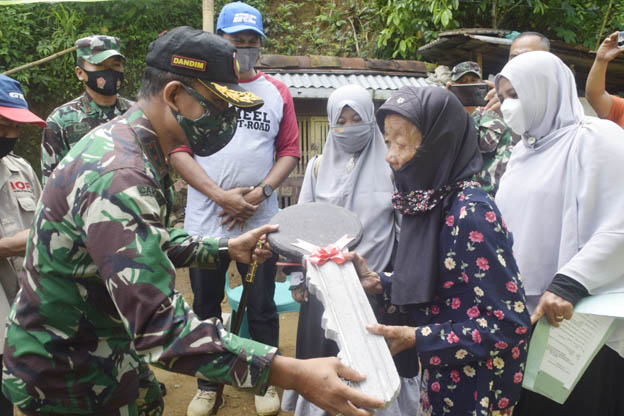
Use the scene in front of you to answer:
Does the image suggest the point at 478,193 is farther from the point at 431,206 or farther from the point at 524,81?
the point at 524,81

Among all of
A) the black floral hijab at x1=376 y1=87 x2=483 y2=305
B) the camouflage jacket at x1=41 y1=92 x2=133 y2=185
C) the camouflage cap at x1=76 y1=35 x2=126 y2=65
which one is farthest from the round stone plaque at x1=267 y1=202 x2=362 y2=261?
the camouflage cap at x1=76 y1=35 x2=126 y2=65

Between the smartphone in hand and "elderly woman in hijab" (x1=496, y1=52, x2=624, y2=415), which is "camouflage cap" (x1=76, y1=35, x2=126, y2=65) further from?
"elderly woman in hijab" (x1=496, y1=52, x2=624, y2=415)

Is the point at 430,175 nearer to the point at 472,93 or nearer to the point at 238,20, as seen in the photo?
the point at 238,20

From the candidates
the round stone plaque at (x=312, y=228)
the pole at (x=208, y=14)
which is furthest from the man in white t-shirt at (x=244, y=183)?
the pole at (x=208, y=14)

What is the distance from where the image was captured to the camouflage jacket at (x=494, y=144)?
10.6ft

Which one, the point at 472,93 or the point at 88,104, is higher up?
the point at 472,93

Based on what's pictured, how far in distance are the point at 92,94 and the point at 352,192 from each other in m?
2.26

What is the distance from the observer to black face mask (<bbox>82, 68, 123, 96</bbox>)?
3787 millimetres

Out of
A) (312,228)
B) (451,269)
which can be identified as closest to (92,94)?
(312,228)

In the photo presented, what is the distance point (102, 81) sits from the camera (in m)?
3.79

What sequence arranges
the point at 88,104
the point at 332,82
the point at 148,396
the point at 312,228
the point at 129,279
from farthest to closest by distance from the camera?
the point at 332,82 < the point at 88,104 < the point at 312,228 < the point at 148,396 < the point at 129,279

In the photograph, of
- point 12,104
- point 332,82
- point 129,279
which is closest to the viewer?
point 129,279

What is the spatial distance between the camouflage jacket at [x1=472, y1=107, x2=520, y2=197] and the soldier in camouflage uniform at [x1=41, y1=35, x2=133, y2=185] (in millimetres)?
2746

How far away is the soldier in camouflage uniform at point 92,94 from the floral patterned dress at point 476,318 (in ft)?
9.34
